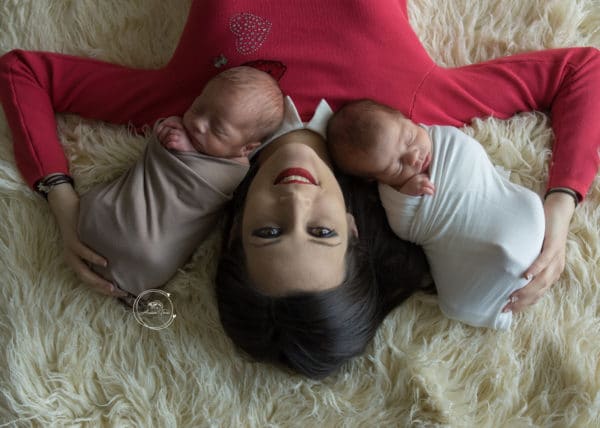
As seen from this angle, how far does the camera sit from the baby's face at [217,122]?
877mm

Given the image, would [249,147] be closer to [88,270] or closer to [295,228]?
[295,228]

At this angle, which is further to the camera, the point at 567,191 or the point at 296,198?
the point at 567,191

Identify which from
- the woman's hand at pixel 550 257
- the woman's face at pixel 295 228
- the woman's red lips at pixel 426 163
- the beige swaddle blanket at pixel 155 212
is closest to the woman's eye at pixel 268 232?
the woman's face at pixel 295 228

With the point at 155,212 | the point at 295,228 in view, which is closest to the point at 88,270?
the point at 155,212

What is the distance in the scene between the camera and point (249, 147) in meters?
0.95

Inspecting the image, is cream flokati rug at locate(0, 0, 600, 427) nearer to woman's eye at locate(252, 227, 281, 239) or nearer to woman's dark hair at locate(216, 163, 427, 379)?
woman's dark hair at locate(216, 163, 427, 379)

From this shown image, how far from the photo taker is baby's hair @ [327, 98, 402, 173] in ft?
2.86

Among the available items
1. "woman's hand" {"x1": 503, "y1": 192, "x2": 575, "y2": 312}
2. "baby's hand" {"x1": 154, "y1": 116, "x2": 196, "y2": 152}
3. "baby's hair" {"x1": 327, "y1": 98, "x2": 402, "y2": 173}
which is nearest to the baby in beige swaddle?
"baby's hand" {"x1": 154, "y1": 116, "x2": 196, "y2": 152}

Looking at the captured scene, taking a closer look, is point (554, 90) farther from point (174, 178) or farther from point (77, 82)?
point (77, 82)

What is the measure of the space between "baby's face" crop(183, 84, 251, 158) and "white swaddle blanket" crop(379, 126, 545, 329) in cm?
27

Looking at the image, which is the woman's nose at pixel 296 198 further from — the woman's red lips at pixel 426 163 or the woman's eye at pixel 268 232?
the woman's red lips at pixel 426 163

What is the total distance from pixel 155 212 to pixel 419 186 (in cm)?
42

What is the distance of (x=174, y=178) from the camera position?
88 cm

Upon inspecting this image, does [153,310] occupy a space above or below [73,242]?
below
